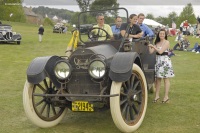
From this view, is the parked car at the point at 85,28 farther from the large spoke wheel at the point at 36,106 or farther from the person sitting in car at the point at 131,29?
the large spoke wheel at the point at 36,106

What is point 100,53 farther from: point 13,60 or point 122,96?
point 13,60

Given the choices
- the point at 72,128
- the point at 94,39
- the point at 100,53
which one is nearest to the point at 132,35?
the point at 94,39

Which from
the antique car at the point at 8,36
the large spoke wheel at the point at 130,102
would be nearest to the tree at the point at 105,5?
the large spoke wheel at the point at 130,102

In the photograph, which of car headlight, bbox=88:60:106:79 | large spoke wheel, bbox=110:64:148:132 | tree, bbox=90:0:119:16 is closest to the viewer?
large spoke wheel, bbox=110:64:148:132

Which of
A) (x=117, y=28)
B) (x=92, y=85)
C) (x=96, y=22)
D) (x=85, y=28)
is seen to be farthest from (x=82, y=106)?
(x=96, y=22)

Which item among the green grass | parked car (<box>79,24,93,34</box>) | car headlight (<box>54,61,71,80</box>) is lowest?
the green grass

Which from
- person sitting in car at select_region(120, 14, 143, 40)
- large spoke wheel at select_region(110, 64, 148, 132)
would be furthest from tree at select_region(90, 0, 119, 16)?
large spoke wheel at select_region(110, 64, 148, 132)

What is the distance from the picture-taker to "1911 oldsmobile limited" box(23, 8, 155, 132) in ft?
14.7

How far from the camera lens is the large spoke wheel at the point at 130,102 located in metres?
4.38

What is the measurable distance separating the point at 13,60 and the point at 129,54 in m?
10.4

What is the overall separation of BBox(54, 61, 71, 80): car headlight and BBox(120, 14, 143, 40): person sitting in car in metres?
1.37

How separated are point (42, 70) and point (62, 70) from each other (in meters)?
0.29

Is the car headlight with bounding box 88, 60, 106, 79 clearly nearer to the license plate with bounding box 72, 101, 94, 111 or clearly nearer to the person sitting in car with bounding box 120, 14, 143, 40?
the license plate with bounding box 72, 101, 94, 111

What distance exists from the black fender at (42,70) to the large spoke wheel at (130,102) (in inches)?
40.5
